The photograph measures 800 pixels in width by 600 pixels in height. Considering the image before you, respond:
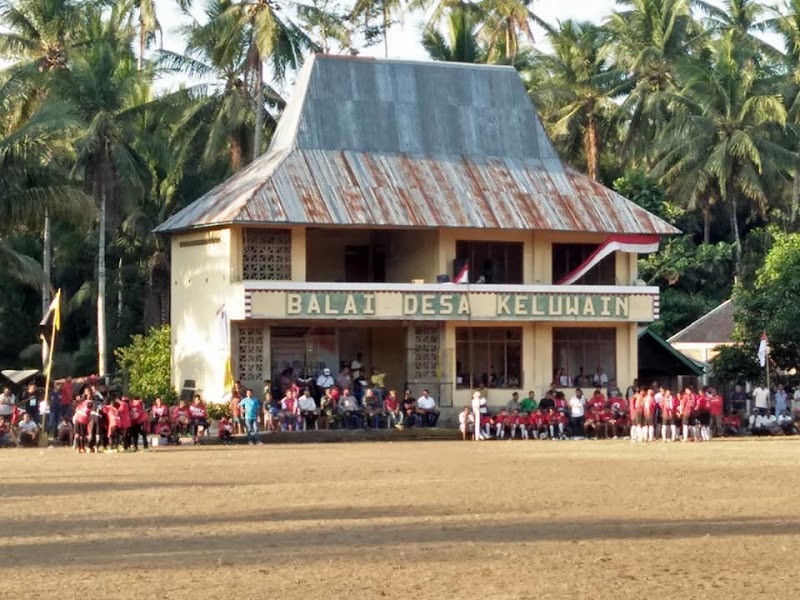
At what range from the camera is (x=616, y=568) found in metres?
15.2

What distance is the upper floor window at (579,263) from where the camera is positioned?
50.4 meters

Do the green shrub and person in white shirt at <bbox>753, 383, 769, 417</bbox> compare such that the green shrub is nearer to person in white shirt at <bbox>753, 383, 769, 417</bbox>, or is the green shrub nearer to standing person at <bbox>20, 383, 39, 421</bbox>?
standing person at <bbox>20, 383, 39, 421</bbox>

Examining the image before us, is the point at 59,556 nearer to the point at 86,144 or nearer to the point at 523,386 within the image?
the point at 523,386

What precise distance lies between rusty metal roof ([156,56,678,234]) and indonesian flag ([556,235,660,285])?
1.07 ft

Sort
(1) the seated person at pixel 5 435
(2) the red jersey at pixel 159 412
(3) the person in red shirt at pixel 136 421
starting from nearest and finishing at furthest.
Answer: (3) the person in red shirt at pixel 136 421 < (1) the seated person at pixel 5 435 < (2) the red jersey at pixel 159 412

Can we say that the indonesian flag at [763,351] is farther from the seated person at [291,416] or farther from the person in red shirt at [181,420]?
the person in red shirt at [181,420]

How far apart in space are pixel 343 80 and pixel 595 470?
77.4ft

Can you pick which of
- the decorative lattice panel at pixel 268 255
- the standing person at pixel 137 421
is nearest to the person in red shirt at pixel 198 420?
the standing person at pixel 137 421

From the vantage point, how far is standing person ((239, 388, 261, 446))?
40688 millimetres

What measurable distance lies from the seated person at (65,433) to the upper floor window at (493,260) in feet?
43.0

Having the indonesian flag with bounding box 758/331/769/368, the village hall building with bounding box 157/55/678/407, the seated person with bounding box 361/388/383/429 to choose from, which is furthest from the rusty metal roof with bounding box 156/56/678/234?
the seated person with bounding box 361/388/383/429

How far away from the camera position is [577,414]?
1766 inches

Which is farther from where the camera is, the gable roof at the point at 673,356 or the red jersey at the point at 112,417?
the gable roof at the point at 673,356

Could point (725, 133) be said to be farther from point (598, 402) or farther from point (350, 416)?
point (350, 416)
